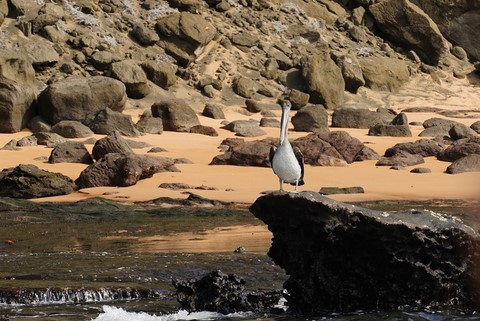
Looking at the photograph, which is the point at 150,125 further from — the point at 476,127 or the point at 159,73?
the point at 476,127

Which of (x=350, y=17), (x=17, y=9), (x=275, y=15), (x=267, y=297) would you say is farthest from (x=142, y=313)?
(x=350, y=17)

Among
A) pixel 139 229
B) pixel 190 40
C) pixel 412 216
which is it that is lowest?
pixel 139 229

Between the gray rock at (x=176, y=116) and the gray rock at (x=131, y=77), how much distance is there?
8.01 ft

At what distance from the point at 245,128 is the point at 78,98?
4647 mm

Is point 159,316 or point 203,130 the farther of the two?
point 203,130

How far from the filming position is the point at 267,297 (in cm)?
853

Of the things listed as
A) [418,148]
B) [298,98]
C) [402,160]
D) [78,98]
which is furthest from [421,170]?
[298,98]

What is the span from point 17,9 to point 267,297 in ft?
86.5

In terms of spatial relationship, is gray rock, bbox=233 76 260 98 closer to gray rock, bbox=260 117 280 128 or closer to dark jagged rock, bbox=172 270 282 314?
gray rock, bbox=260 117 280 128

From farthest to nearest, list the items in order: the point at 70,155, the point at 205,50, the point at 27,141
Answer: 1. the point at 205,50
2. the point at 27,141
3. the point at 70,155

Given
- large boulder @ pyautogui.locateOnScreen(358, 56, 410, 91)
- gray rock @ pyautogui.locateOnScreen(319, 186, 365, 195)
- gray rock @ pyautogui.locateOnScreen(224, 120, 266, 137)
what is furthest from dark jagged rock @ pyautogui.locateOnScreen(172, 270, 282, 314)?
large boulder @ pyautogui.locateOnScreen(358, 56, 410, 91)

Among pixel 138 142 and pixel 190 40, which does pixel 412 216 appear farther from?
pixel 190 40

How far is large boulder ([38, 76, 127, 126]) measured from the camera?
26719 mm

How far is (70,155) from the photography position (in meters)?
21.6
